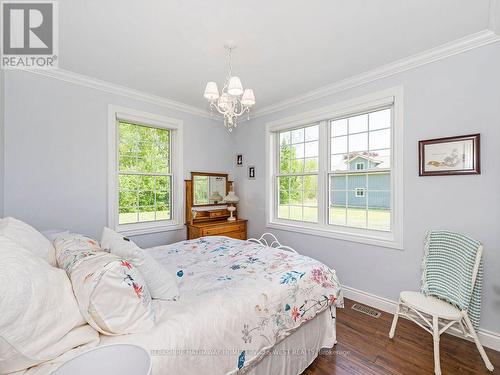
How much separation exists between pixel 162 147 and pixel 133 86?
3.07 feet

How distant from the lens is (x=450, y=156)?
2.17 metres

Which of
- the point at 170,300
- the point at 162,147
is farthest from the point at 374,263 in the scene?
the point at 162,147

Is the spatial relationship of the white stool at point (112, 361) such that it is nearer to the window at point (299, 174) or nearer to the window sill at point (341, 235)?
the window sill at point (341, 235)

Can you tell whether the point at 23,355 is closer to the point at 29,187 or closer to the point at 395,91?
the point at 29,187

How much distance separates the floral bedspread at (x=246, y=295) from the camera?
4.02ft

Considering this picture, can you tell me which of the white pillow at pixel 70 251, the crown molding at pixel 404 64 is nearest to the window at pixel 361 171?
the crown molding at pixel 404 64

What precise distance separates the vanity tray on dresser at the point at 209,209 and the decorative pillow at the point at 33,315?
→ 244 centimetres

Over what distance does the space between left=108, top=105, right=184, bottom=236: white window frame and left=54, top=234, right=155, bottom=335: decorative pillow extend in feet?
6.67

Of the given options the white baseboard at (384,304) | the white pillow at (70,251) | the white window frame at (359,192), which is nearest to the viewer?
the white pillow at (70,251)

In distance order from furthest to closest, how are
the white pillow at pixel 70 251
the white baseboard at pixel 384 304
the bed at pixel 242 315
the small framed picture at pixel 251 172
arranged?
1. the small framed picture at pixel 251 172
2. the white baseboard at pixel 384 304
3. the white pillow at pixel 70 251
4. the bed at pixel 242 315

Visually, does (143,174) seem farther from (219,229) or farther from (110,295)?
(110,295)

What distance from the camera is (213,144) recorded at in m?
4.06

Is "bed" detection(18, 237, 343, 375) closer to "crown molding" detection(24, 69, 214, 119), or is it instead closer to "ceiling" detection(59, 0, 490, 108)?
"ceiling" detection(59, 0, 490, 108)

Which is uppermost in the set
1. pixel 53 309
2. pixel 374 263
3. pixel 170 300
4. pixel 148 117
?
pixel 148 117
